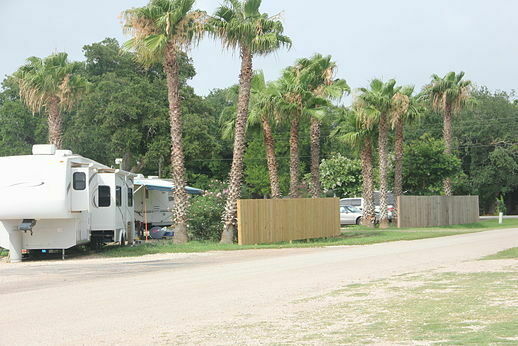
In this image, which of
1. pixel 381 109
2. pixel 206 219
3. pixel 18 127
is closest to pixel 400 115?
pixel 381 109

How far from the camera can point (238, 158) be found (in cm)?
2889

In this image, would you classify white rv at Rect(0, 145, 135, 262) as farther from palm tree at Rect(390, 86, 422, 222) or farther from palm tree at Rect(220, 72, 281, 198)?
palm tree at Rect(390, 86, 422, 222)

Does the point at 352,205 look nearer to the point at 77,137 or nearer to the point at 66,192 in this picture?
the point at 77,137

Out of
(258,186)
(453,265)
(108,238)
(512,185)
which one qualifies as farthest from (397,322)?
(512,185)

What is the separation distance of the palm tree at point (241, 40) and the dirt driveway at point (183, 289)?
3.21 m

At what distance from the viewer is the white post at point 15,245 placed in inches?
891

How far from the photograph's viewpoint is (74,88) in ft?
118

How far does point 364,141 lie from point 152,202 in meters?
13.1

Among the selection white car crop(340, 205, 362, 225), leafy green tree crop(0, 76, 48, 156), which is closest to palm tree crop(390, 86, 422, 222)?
white car crop(340, 205, 362, 225)

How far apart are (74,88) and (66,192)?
15086 millimetres

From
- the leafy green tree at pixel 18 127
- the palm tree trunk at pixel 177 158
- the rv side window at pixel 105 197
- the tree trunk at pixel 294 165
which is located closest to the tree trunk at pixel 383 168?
the tree trunk at pixel 294 165

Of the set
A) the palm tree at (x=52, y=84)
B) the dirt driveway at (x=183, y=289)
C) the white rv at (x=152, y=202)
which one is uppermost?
the palm tree at (x=52, y=84)

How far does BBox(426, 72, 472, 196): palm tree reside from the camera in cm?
4762

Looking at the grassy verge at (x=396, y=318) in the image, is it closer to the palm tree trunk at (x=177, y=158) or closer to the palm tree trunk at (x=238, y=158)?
the palm tree trunk at (x=238, y=158)
